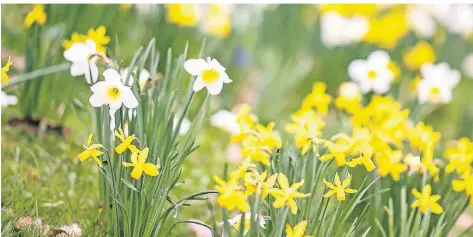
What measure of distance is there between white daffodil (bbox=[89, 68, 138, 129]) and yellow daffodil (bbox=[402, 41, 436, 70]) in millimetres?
2512

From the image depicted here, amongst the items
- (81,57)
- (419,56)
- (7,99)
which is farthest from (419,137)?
(419,56)

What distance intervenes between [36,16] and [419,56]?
222 centimetres

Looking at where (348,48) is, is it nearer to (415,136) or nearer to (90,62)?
(415,136)

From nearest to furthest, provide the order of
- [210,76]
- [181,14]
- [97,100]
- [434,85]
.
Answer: [97,100] < [210,76] < [434,85] < [181,14]

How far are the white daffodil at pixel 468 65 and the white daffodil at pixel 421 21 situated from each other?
0.31m

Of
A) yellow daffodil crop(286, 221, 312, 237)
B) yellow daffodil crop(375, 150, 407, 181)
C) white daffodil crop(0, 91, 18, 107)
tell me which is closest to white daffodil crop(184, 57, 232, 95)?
yellow daffodil crop(286, 221, 312, 237)

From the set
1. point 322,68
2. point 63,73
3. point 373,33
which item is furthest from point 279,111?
point 63,73

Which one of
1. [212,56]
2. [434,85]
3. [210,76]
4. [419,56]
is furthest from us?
[419,56]

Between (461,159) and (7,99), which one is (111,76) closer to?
(7,99)

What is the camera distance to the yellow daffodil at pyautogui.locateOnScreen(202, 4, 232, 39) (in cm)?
332

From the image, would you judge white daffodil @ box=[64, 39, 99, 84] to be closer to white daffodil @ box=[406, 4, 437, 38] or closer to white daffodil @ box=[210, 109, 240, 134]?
white daffodil @ box=[210, 109, 240, 134]

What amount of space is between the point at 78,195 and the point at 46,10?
80cm

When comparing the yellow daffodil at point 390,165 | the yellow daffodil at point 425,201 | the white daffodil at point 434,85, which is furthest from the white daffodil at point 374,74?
the yellow daffodil at point 425,201

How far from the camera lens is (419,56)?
12.2 feet
